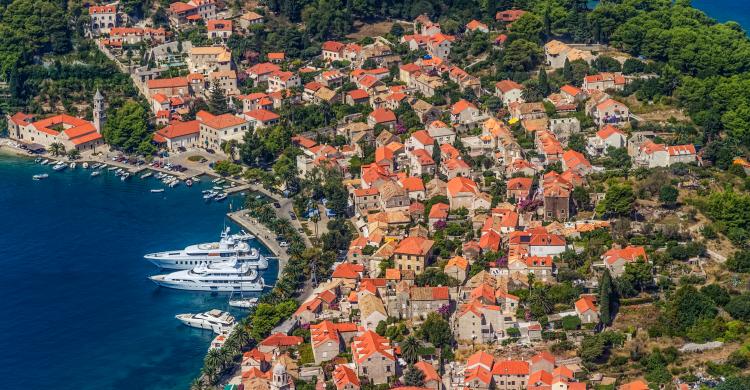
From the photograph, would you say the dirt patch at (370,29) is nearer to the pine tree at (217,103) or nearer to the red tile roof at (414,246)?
the pine tree at (217,103)

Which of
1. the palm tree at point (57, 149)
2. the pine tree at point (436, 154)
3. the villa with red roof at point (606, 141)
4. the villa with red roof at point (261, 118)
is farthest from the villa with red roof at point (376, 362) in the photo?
the palm tree at point (57, 149)

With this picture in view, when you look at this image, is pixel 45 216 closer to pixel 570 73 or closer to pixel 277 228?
pixel 277 228

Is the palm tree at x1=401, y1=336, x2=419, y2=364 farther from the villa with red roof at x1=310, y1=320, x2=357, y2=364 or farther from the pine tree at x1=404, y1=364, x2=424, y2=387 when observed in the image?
the villa with red roof at x1=310, y1=320, x2=357, y2=364

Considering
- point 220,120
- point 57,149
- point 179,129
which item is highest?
point 220,120

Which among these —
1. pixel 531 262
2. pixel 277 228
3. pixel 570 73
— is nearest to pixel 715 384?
pixel 531 262

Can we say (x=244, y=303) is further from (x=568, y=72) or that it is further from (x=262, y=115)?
(x=568, y=72)

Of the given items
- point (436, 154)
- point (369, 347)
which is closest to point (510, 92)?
point (436, 154)
